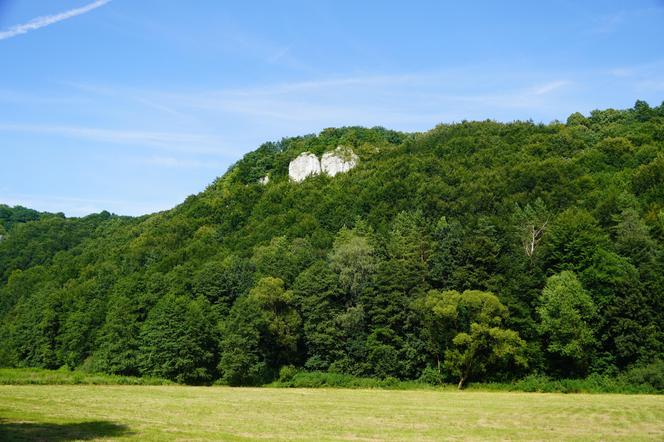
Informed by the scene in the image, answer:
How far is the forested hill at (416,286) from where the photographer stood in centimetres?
6278

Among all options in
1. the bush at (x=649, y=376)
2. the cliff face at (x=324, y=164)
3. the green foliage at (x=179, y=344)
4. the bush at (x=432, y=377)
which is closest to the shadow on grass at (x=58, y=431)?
the green foliage at (x=179, y=344)

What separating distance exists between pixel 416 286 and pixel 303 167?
333 ft

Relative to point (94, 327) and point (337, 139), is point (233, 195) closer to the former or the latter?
point (337, 139)

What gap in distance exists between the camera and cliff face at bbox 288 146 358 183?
165m

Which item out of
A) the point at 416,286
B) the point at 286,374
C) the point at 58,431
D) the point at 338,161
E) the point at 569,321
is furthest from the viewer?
the point at 338,161

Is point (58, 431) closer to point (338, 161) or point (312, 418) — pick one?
point (312, 418)

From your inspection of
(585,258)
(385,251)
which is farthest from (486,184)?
(585,258)

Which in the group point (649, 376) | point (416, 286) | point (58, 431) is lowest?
point (649, 376)

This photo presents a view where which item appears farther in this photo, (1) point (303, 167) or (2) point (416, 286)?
(1) point (303, 167)

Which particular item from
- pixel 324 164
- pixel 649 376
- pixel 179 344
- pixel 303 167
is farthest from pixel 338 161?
pixel 649 376

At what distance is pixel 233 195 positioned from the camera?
162 meters

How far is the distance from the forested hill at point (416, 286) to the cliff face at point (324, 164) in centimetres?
2754

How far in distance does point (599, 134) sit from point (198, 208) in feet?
341

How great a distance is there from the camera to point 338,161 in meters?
166
